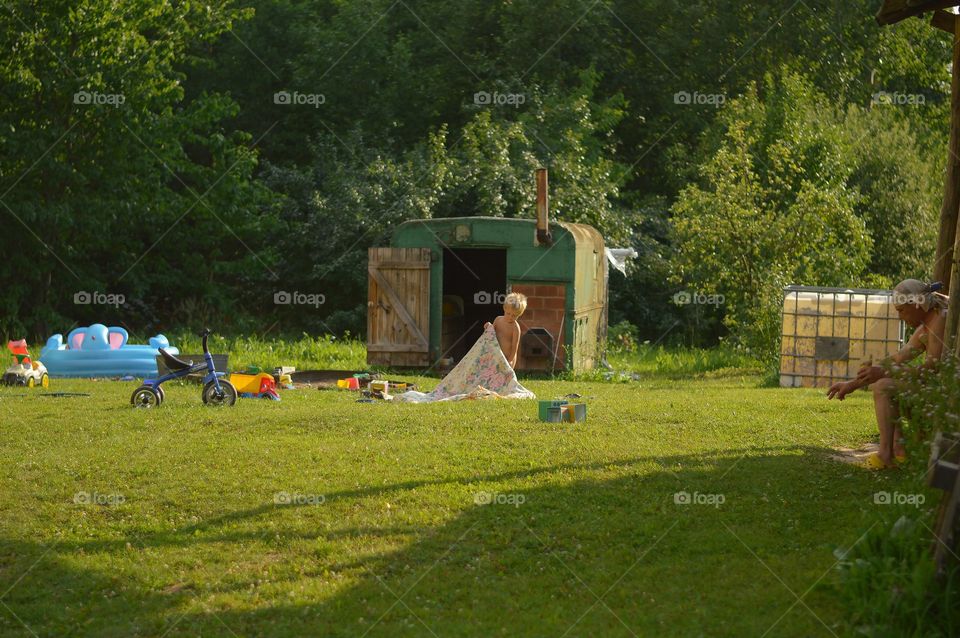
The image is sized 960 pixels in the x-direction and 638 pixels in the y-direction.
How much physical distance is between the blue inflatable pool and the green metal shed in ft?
11.0

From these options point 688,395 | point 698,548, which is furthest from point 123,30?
point 698,548

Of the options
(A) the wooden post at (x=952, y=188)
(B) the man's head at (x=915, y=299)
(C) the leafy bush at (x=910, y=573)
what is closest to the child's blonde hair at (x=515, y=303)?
(A) the wooden post at (x=952, y=188)

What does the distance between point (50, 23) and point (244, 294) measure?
7.89 metres

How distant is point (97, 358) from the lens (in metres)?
17.3

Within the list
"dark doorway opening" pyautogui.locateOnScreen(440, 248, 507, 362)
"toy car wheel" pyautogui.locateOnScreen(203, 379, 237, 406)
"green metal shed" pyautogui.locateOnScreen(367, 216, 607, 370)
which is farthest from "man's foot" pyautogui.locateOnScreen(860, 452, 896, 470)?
"dark doorway opening" pyautogui.locateOnScreen(440, 248, 507, 362)

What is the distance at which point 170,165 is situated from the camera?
84.3 ft

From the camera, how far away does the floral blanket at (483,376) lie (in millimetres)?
14023

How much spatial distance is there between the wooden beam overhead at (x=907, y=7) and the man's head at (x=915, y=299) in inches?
74.7

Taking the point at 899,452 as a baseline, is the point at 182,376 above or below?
below

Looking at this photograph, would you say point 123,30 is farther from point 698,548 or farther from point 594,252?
point 698,548

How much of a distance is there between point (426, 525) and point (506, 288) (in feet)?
36.6

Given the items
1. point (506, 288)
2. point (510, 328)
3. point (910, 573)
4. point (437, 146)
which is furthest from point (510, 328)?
point (437, 146)

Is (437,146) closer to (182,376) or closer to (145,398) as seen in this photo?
(182,376)

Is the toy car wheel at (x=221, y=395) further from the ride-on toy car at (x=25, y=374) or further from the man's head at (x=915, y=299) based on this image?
the man's head at (x=915, y=299)
